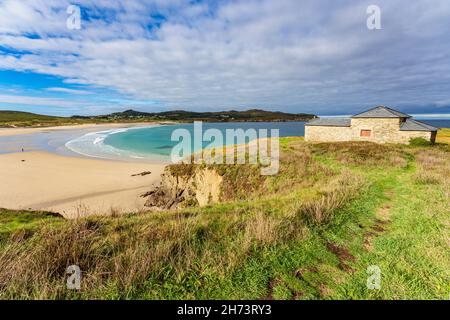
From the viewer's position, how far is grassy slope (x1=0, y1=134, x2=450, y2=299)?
366cm

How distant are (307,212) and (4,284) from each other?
6.80 metres

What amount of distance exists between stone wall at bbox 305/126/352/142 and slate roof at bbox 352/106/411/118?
263 cm

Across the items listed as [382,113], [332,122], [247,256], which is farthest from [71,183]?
[382,113]

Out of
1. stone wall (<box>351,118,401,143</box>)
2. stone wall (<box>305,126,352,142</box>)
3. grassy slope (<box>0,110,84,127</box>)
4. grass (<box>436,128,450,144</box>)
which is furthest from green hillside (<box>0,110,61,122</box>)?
grass (<box>436,128,450,144</box>)

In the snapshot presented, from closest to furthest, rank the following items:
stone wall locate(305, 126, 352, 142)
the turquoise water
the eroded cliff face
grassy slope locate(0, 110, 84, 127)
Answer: the eroded cliff face < stone wall locate(305, 126, 352, 142) < the turquoise water < grassy slope locate(0, 110, 84, 127)

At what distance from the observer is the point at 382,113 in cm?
2941

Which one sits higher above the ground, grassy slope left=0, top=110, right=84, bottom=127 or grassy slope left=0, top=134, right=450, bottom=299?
grassy slope left=0, top=110, right=84, bottom=127

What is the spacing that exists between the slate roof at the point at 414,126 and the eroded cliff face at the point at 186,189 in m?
26.1

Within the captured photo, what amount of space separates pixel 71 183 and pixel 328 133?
34.1 meters

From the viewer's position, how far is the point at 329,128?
3366 centimetres

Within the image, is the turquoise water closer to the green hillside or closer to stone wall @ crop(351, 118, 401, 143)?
stone wall @ crop(351, 118, 401, 143)

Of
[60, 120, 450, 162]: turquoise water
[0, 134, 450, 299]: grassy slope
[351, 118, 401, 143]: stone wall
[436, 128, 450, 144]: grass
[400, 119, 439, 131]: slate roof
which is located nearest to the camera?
[0, 134, 450, 299]: grassy slope

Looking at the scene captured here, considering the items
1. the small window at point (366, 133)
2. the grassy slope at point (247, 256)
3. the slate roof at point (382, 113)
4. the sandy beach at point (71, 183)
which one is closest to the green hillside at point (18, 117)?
the sandy beach at point (71, 183)

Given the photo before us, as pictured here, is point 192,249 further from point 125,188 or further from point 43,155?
point 43,155
